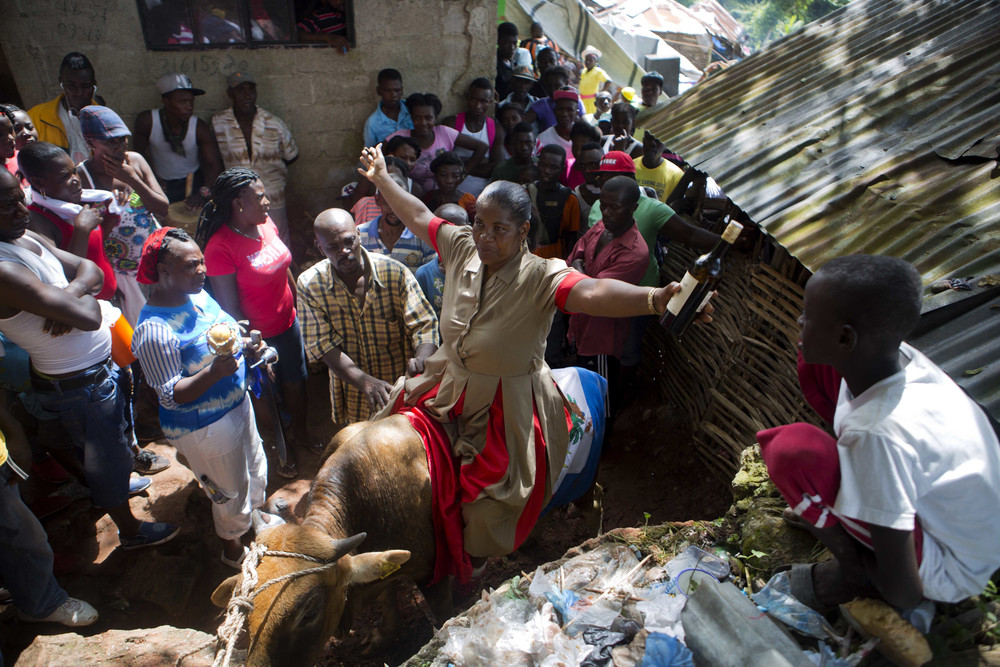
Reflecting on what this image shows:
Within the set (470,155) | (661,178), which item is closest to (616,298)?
(661,178)

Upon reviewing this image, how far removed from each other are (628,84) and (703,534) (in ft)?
51.3

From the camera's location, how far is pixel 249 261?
15.9 feet

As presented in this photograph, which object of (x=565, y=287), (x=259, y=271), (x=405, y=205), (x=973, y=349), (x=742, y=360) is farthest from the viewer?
(x=259, y=271)

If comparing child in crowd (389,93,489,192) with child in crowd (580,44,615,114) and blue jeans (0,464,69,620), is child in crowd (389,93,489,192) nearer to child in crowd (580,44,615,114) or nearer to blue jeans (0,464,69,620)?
blue jeans (0,464,69,620)

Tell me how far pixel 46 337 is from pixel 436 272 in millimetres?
2621

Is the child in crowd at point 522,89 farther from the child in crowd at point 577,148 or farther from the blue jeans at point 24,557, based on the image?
the blue jeans at point 24,557

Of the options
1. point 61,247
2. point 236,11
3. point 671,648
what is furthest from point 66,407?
point 236,11

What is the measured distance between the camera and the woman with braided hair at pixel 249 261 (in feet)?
15.2

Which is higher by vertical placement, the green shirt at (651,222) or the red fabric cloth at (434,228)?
the red fabric cloth at (434,228)

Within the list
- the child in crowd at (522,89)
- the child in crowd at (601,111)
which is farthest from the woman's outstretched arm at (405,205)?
the child in crowd at (601,111)

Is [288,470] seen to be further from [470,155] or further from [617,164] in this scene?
[470,155]

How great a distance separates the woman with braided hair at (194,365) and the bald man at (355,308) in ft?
1.72

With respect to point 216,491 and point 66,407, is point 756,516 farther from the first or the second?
point 66,407

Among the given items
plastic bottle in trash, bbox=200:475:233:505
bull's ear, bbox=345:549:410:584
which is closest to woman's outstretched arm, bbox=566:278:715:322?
bull's ear, bbox=345:549:410:584
